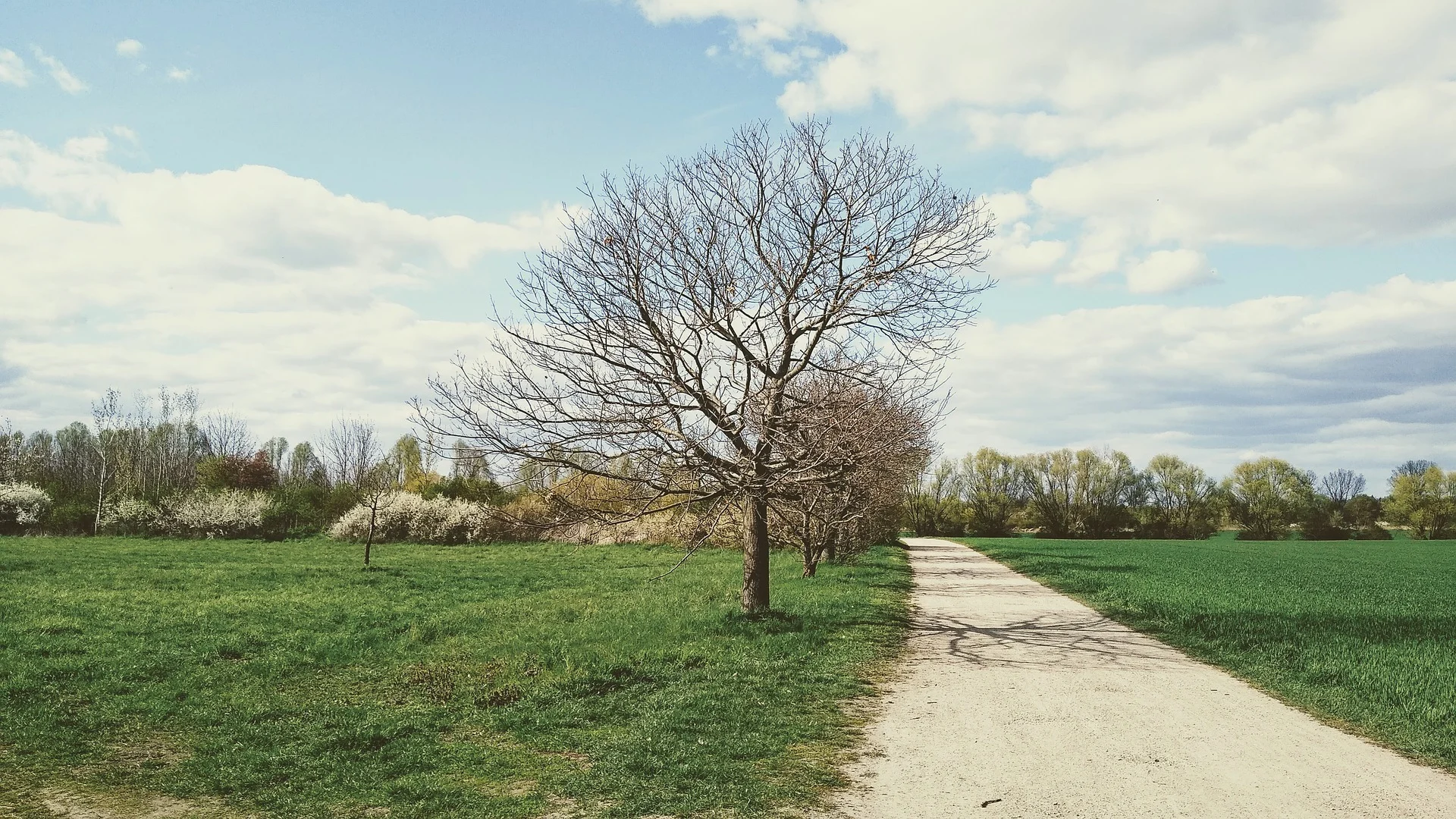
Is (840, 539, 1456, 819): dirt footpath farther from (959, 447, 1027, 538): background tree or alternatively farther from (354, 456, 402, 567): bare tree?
(959, 447, 1027, 538): background tree

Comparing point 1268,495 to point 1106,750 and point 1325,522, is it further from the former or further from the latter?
point 1106,750

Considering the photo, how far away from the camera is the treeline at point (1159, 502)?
8138cm

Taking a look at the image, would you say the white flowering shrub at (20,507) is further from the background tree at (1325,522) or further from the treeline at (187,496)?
the background tree at (1325,522)

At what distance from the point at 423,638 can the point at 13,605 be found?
27.2 feet

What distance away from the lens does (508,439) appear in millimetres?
12203

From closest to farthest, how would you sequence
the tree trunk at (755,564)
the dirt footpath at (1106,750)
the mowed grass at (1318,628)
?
the dirt footpath at (1106,750)
the mowed grass at (1318,628)
the tree trunk at (755,564)

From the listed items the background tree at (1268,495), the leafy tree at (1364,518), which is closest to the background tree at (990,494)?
the background tree at (1268,495)

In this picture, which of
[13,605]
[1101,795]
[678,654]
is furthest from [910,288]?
[13,605]

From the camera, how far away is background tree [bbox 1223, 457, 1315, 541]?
86.4m

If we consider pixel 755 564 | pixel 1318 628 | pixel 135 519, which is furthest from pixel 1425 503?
pixel 135 519

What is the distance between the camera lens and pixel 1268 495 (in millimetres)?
88875

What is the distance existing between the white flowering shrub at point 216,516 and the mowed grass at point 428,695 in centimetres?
2142

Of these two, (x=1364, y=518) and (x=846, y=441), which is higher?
(x=846, y=441)

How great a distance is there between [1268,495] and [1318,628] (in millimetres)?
89379
